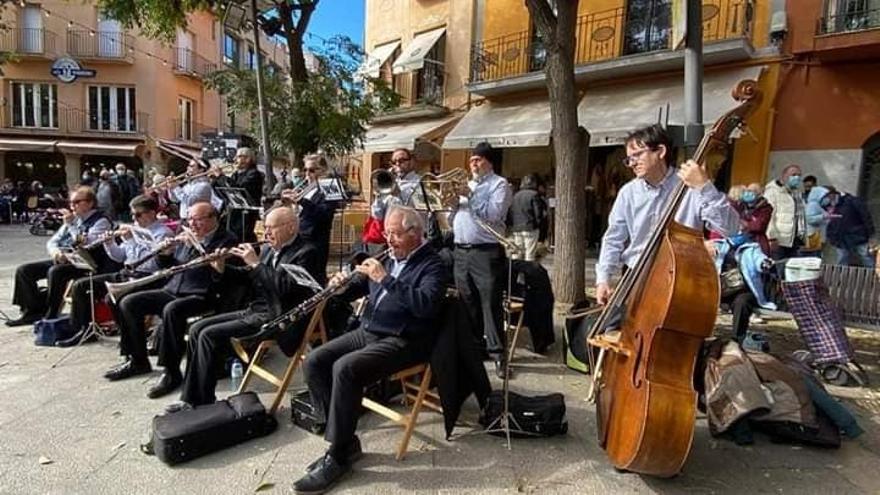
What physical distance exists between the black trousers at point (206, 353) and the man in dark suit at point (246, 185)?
Result: 297 centimetres

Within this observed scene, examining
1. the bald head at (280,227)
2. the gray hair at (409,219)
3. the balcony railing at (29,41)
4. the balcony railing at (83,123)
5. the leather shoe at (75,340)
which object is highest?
the balcony railing at (29,41)

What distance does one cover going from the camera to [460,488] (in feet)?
8.92

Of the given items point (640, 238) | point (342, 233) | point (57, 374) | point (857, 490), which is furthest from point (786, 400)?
point (342, 233)

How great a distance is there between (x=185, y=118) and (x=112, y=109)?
345 cm

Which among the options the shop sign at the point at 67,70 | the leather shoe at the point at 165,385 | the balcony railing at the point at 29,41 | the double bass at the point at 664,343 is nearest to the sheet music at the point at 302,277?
the leather shoe at the point at 165,385

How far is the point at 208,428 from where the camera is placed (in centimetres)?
300

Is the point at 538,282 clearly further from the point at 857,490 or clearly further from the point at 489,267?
the point at 857,490

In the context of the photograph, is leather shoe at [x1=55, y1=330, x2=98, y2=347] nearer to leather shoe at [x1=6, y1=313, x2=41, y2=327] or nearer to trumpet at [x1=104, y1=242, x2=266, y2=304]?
trumpet at [x1=104, y1=242, x2=266, y2=304]

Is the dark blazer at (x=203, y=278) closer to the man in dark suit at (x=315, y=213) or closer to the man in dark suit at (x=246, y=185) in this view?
the man in dark suit at (x=315, y=213)

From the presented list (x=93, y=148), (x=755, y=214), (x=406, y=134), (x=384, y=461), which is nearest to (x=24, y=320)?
(x=384, y=461)

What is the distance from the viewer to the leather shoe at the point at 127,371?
13.3 ft

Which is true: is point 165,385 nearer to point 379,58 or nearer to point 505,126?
point 505,126

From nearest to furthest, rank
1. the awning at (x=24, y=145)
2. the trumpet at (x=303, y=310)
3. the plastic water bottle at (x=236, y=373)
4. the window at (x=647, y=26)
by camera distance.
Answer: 1. the trumpet at (x=303, y=310)
2. the plastic water bottle at (x=236, y=373)
3. the window at (x=647, y=26)
4. the awning at (x=24, y=145)

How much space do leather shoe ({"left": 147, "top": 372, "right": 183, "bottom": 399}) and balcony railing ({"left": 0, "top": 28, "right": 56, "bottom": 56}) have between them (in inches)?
987
